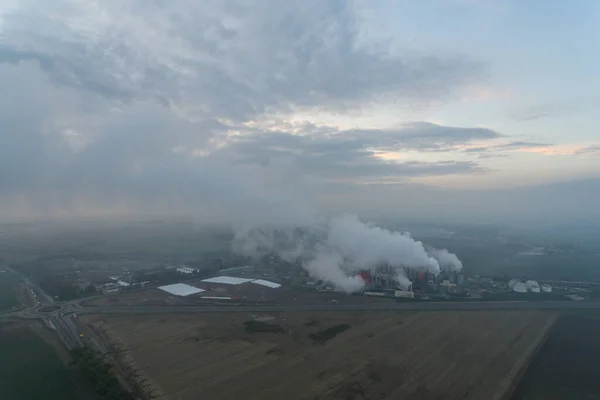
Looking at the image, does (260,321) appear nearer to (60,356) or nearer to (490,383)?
(60,356)

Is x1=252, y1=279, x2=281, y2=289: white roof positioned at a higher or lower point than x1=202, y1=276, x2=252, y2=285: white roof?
lower

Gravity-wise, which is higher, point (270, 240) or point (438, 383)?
point (270, 240)

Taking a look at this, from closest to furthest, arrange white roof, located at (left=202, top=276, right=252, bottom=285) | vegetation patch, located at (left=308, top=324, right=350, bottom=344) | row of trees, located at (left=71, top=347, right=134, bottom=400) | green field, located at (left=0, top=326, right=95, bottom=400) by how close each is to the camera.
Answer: row of trees, located at (left=71, top=347, right=134, bottom=400), green field, located at (left=0, top=326, right=95, bottom=400), vegetation patch, located at (left=308, top=324, right=350, bottom=344), white roof, located at (left=202, top=276, right=252, bottom=285)

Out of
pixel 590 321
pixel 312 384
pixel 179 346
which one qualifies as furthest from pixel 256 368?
pixel 590 321

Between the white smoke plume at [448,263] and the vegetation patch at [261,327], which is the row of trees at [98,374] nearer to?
the vegetation patch at [261,327]

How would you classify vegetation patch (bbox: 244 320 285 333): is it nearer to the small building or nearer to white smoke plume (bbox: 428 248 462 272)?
white smoke plume (bbox: 428 248 462 272)

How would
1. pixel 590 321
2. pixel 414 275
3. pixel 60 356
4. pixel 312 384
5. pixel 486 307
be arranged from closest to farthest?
pixel 312 384 → pixel 60 356 → pixel 590 321 → pixel 486 307 → pixel 414 275

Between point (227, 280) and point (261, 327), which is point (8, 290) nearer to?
point (227, 280)

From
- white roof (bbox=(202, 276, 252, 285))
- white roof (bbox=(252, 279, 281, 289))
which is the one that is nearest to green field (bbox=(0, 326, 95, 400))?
white roof (bbox=(202, 276, 252, 285))

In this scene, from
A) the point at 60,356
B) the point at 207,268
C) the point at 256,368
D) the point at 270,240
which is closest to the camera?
the point at 256,368
